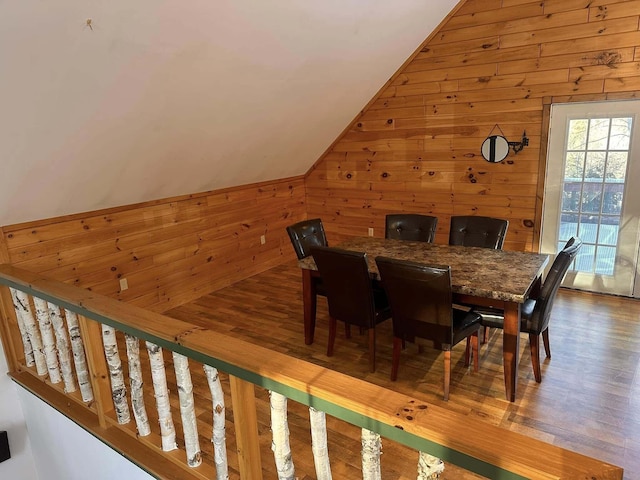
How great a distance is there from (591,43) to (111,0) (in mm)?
3947

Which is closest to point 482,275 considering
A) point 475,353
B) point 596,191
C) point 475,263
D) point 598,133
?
point 475,263

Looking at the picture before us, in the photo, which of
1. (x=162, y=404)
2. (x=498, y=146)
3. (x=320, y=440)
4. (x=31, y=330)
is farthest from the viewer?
(x=498, y=146)

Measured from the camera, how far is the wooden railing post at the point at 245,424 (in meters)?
1.42

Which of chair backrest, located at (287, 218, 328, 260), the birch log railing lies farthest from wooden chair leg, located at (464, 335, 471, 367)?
chair backrest, located at (287, 218, 328, 260)

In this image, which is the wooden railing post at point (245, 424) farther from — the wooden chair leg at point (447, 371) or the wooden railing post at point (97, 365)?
the wooden chair leg at point (447, 371)

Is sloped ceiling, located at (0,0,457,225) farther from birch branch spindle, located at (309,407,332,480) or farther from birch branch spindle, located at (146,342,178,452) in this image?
birch branch spindle, located at (309,407,332,480)

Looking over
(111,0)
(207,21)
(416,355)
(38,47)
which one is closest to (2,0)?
(38,47)

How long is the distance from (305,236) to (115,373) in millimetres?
2015

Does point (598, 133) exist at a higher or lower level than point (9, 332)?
higher

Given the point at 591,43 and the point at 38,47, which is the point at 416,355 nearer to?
the point at 38,47

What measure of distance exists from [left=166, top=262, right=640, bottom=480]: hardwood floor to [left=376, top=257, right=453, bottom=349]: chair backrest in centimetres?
43

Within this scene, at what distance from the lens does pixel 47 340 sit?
2.35 metres

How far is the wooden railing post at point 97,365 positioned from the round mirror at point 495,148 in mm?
3999

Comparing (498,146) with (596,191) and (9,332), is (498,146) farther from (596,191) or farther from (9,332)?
(9,332)
